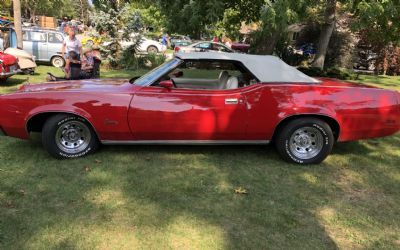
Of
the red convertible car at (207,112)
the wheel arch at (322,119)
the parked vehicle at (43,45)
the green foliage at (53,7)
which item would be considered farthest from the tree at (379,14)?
the green foliage at (53,7)

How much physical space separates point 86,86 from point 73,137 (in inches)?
27.8

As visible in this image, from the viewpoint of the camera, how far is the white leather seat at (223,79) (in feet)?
18.5

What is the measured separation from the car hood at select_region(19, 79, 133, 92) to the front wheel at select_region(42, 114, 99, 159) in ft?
1.35

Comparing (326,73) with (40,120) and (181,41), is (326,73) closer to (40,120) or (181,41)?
(40,120)

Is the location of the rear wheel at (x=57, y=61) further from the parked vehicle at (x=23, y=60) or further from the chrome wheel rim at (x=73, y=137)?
the chrome wheel rim at (x=73, y=137)

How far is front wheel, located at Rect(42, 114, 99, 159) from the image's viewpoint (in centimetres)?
514

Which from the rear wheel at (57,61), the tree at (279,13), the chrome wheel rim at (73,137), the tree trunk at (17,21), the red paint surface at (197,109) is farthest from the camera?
the rear wheel at (57,61)

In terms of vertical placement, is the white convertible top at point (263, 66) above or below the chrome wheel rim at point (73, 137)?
above

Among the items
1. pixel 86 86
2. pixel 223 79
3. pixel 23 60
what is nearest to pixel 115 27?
pixel 23 60

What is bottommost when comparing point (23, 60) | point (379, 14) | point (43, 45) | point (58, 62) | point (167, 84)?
point (58, 62)

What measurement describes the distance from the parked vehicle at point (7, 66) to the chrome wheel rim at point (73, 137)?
6614 millimetres

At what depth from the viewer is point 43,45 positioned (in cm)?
1652

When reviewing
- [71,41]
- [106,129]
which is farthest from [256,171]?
[71,41]

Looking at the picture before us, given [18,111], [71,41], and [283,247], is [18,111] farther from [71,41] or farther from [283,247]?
[71,41]
